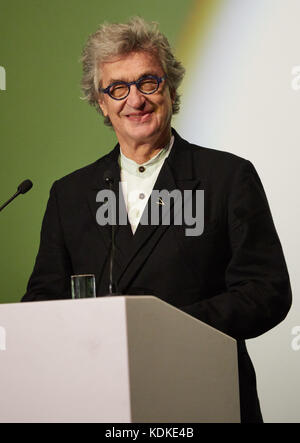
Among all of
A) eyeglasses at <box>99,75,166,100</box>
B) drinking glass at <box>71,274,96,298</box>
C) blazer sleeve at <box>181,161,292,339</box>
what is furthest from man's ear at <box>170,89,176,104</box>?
drinking glass at <box>71,274,96,298</box>

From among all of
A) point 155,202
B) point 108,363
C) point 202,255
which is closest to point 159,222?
point 155,202

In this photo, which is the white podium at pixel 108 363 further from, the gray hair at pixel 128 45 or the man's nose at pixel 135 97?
the gray hair at pixel 128 45

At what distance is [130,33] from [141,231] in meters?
0.71

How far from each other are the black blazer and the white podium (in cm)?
Result: 36

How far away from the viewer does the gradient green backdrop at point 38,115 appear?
152 inches

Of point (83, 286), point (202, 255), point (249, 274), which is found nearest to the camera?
point (83, 286)

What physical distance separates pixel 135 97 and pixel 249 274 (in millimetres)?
757

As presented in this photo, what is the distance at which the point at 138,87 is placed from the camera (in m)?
2.53

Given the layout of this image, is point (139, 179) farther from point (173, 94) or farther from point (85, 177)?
point (173, 94)

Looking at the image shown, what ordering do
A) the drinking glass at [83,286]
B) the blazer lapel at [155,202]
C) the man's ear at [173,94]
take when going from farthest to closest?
the man's ear at [173,94] < the blazer lapel at [155,202] < the drinking glass at [83,286]

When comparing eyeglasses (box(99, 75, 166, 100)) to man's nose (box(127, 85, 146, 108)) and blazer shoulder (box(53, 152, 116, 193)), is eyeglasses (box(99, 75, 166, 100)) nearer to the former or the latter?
man's nose (box(127, 85, 146, 108))

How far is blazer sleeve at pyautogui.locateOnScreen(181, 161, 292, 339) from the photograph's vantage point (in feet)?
6.81

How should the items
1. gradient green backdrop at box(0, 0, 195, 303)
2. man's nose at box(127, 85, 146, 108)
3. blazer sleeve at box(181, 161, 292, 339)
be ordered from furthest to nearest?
gradient green backdrop at box(0, 0, 195, 303) < man's nose at box(127, 85, 146, 108) < blazer sleeve at box(181, 161, 292, 339)

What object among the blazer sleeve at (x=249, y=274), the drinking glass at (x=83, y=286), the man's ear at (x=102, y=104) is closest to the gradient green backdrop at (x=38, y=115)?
the man's ear at (x=102, y=104)
